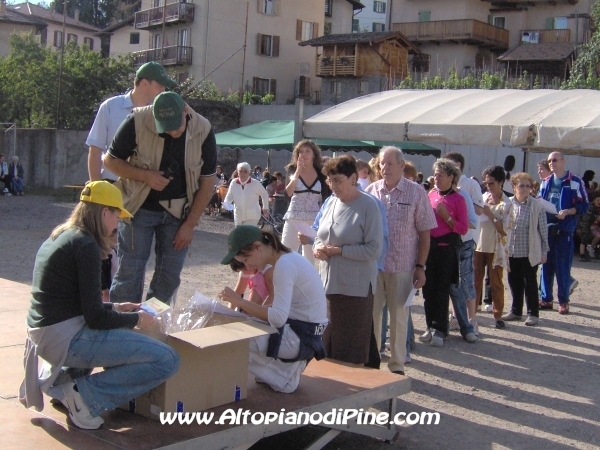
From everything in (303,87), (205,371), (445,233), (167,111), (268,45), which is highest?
(268,45)

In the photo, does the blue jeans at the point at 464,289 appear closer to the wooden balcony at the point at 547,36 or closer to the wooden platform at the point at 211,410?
the wooden platform at the point at 211,410

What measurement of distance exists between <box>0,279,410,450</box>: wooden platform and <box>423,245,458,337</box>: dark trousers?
236cm

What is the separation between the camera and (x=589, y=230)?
15.8 metres

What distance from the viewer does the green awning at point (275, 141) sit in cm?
1691

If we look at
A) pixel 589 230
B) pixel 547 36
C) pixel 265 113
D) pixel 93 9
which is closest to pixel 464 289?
pixel 589 230

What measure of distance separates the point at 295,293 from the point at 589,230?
1292 cm

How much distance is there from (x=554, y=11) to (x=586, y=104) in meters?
41.7

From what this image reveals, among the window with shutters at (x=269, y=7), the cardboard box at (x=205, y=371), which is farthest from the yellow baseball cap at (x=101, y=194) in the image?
the window with shutters at (x=269, y=7)

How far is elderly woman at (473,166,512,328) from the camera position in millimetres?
8688

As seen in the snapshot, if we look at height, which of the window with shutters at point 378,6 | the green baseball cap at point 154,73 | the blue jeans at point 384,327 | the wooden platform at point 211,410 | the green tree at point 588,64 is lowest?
the blue jeans at point 384,327

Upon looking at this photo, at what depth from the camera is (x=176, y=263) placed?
483 cm

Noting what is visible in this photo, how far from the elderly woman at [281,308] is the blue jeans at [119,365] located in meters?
0.69

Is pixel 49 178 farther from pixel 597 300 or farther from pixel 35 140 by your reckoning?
pixel 597 300

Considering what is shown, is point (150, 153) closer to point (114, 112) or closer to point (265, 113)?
point (114, 112)
